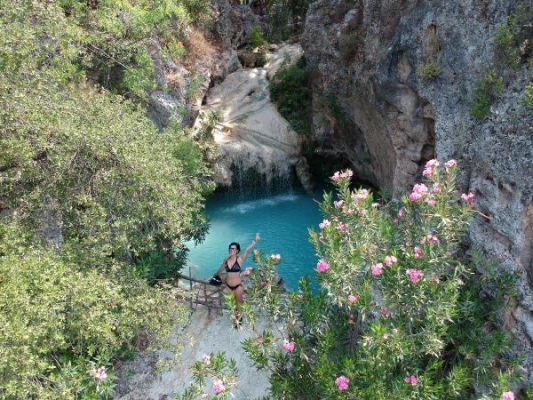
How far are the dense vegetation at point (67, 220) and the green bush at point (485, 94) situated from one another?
5.47 m

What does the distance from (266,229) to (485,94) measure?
906 centimetres

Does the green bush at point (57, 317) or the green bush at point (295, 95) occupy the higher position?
the green bush at point (295, 95)

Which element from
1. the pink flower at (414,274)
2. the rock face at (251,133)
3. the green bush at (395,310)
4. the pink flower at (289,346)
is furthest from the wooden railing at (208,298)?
the rock face at (251,133)

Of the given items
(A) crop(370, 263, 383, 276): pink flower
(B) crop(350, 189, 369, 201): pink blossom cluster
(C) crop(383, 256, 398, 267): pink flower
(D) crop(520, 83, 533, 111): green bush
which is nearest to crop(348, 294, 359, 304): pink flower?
(A) crop(370, 263, 383, 276): pink flower

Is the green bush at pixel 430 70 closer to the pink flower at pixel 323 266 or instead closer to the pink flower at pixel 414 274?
the pink flower at pixel 414 274

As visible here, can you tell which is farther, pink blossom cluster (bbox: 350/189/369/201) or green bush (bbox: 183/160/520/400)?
pink blossom cluster (bbox: 350/189/369/201)

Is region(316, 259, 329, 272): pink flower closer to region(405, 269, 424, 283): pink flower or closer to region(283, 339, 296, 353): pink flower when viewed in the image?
region(405, 269, 424, 283): pink flower

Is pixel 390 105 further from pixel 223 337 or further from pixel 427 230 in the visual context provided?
pixel 223 337

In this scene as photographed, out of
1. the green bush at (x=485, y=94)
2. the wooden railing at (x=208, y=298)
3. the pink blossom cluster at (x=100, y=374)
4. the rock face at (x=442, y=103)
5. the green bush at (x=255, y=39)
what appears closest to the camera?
the pink blossom cluster at (x=100, y=374)

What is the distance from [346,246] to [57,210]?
4627 millimetres

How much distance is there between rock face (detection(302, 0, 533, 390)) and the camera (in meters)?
6.38

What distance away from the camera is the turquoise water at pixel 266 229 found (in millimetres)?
12742

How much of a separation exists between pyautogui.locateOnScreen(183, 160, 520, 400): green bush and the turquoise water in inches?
205

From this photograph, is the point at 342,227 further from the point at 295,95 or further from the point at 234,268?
the point at 295,95
